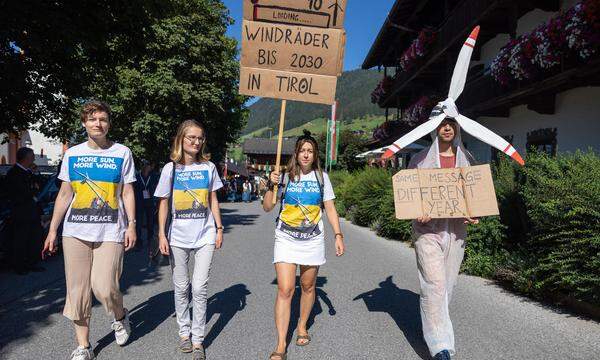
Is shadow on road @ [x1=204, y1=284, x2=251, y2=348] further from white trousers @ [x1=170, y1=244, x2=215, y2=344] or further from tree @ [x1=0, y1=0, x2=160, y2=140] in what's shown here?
tree @ [x1=0, y1=0, x2=160, y2=140]

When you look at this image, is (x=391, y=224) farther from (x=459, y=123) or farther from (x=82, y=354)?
(x=82, y=354)

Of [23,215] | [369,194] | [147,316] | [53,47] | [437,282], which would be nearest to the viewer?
[437,282]

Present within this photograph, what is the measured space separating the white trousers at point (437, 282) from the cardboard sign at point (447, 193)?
0.77 feet

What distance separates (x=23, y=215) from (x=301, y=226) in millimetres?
5413

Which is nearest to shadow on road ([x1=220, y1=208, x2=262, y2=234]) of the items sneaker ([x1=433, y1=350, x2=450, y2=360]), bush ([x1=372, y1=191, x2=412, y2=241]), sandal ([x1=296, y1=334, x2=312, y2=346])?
bush ([x1=372, y1=191, x2=412, y2=241])

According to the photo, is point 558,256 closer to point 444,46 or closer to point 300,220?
point 300,220

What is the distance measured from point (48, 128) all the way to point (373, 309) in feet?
28.7

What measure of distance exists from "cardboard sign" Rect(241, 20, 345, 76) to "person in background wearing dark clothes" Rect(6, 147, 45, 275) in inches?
179

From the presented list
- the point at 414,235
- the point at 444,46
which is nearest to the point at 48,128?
the point at 414,235

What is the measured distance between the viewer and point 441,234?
4.10 m

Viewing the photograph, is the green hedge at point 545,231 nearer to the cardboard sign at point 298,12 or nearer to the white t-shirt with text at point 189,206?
the cardboard sign at point 298,12

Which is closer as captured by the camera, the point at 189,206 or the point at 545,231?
the point at 189,206

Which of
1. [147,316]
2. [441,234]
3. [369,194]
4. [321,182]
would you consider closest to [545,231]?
[441,234]

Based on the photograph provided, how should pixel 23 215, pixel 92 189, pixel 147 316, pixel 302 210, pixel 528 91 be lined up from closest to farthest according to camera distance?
pixel 92 189
pixel 302 210
pixel 147 316
pixel 23 215
pixel 528 91
